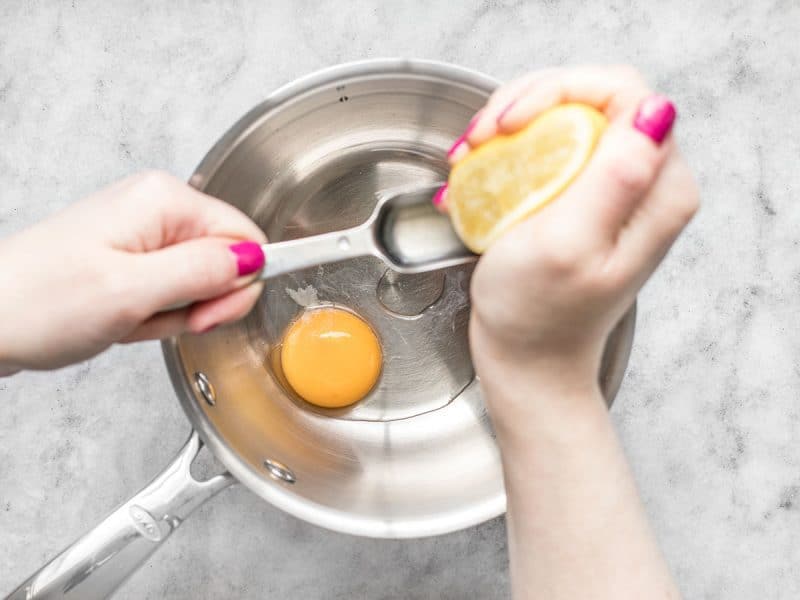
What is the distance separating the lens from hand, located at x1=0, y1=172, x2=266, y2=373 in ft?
2.24

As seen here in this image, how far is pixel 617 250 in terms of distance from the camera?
604 millimetres

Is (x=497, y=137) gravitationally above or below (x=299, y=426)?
above

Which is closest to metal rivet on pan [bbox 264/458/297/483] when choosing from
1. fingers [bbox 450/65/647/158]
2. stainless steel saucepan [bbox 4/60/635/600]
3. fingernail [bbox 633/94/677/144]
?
stainless steel saucepan [bbox 4/60/635/600]

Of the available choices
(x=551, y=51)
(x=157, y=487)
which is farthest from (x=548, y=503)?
(x=551, y=51)

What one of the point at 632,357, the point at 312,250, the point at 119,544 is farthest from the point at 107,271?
the point at 632,357

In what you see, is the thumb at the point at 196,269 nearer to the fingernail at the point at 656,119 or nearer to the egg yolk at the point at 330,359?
the egg yolk at the point at 330,359

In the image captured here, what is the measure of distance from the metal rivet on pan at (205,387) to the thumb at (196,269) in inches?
7.6

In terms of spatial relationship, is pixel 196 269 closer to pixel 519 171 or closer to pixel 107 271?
pixel 107 271

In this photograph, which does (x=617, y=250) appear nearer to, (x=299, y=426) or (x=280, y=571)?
(x=299, y=426)

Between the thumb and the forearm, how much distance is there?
29 cm

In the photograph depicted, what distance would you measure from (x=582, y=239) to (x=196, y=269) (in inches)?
14.3

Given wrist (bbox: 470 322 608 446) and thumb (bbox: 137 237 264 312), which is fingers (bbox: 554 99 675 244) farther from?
thumb (bbox: 137 237 264 312)

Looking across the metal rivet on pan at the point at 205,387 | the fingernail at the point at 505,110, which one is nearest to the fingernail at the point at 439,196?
the fingernail at the point at 505,110

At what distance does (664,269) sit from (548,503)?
539mm
